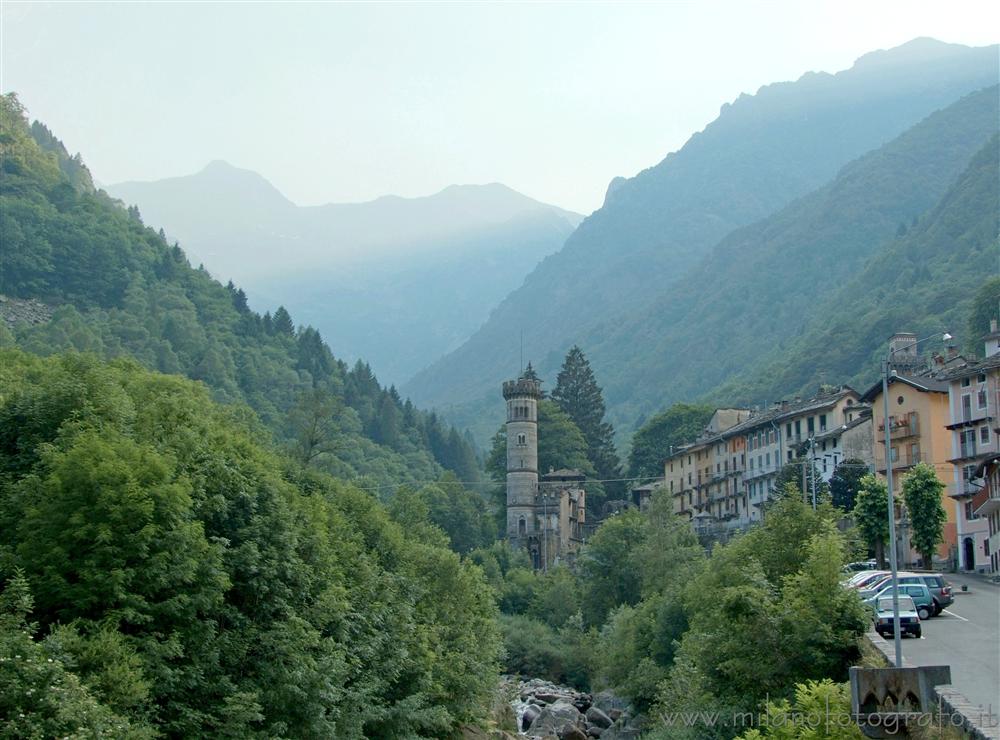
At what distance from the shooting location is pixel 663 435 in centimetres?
16175

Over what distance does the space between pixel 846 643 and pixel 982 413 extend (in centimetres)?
4008

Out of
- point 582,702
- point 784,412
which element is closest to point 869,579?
point 582,702

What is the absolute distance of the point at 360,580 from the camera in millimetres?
58281

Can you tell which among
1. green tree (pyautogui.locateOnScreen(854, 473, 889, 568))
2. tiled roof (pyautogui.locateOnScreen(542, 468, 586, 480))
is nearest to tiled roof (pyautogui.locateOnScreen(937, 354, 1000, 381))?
green tree (pyautogui.locateOnScreen(854, 473, 889, 568))

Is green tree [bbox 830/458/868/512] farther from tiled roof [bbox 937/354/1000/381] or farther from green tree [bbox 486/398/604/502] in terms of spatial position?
green tree [bbox 486/398/604/502]

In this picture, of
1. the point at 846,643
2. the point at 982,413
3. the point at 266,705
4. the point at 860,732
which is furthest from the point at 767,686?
the point at 982,413

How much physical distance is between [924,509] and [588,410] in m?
101

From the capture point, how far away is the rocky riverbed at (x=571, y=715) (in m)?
72.1

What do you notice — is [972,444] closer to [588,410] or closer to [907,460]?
[907,460]

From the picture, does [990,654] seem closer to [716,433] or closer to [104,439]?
[104,439]

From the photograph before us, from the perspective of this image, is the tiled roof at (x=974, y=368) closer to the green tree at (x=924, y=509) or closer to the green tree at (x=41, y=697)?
the green tree at (x=924, y=509)

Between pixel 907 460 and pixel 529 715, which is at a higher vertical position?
pixel 907 460

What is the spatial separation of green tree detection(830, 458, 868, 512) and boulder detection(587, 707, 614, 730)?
2149cm

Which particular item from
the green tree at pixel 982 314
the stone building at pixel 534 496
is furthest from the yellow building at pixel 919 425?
the stone building at pixel 534 496
